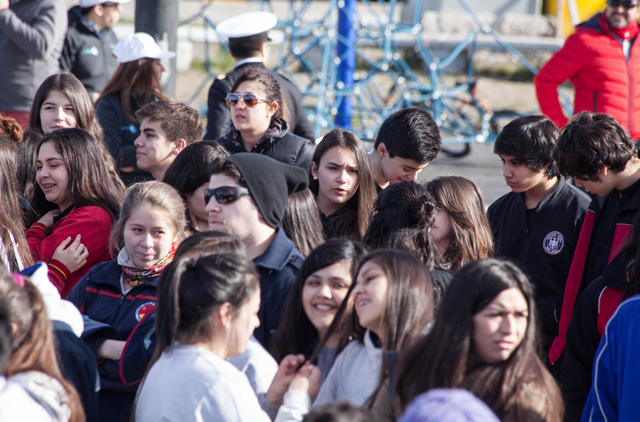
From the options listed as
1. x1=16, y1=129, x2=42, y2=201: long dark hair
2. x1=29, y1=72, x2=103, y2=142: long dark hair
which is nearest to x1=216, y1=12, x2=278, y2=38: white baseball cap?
x1=29, y1=72, x2=103, y2=142: long dark hair

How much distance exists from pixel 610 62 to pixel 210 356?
419cm

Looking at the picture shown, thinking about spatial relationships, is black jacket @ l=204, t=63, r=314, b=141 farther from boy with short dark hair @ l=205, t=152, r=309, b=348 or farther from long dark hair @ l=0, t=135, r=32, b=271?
boy with short dark hair @ l=205, t=152, r=309, b=348

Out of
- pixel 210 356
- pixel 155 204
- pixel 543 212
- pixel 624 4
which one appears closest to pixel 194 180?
pixel 155 204

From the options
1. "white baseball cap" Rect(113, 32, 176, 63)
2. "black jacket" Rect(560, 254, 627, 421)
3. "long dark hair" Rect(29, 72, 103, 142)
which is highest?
"white baseball cap" Rect(113, 32, 176, 63)

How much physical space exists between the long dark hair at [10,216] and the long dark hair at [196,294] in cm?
128

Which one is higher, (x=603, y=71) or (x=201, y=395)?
(x=603, y=71)

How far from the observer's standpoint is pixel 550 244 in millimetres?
3545

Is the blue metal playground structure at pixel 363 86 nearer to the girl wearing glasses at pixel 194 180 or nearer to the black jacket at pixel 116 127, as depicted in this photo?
the black jacket at pixel 116 127

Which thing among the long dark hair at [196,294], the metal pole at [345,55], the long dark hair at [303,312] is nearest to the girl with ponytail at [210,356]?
the long dark hair at [196,294]

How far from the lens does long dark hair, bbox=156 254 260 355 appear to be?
6.66 feet

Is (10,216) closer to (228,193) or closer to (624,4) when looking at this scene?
(228,193)

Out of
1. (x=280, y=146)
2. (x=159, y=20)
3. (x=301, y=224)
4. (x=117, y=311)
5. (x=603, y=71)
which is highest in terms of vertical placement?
(x=159, y=20)

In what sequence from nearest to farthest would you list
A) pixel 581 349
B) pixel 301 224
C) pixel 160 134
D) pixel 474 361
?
pixel 474 361
pixel 581 349
pixel 301 224
pixel 160 134

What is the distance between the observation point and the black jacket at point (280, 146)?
13.6 feet
